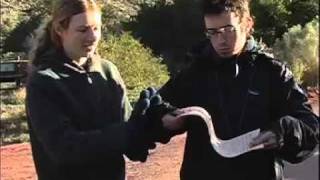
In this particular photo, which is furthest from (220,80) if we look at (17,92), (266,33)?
(17,92)

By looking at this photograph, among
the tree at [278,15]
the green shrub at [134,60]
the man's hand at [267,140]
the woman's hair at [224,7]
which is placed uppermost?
the woman's hair at [224,7]

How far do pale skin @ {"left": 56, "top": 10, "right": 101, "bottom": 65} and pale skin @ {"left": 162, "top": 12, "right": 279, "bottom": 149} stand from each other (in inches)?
13.5

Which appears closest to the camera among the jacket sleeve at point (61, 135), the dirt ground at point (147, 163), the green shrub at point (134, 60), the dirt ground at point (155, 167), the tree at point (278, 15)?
the jacket sleeve at point (61, 135)

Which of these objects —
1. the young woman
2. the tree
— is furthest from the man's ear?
the tree

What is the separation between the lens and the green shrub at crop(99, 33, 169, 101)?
310 inches

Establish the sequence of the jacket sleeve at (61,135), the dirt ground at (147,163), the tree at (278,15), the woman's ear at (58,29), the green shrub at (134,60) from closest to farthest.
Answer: the jacket sleeve at (61,135) → the woman's ear at (58,29) → the dirt ground at (147,163) → the tree at (278,15) → the green shrub at (134,60)

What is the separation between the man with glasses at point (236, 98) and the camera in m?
2.40

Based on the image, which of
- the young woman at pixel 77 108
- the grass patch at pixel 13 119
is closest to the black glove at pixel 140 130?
the young woman at pixel 77 108

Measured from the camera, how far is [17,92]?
12805 mm

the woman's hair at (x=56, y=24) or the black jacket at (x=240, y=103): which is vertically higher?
the woman's hair at (x=56, y=24)

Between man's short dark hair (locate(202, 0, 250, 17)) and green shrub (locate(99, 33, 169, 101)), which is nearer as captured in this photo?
man's short dark hair (locate(202, 0, 250, 17))

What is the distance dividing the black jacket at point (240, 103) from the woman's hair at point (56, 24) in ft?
1.47

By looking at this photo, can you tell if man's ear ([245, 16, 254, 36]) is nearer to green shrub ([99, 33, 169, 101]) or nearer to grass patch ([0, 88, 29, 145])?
green shrub ([99, 33, 169, 101])

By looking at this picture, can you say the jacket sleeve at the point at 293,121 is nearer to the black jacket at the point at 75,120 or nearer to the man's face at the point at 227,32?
the man's face at the point at 227,32
